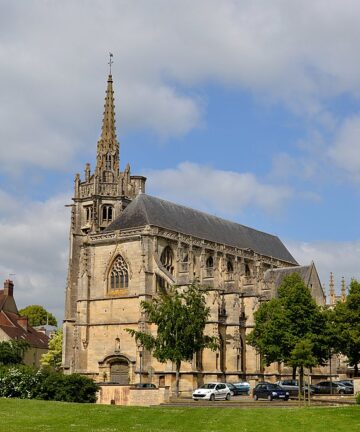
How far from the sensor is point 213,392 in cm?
4488

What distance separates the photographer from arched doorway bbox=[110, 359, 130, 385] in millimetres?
60188

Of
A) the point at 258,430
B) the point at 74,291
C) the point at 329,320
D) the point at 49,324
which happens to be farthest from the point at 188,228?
the point at 49,324

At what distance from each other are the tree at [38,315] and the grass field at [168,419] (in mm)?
87307

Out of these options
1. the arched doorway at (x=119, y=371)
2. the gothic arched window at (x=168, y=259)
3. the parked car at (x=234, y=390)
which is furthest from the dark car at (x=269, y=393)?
the gothic arched window at (x=168, y=259)

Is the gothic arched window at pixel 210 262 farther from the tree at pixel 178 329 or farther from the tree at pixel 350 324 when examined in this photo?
the tree at pixel 178 329

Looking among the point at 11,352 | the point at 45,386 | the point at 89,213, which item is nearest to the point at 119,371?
the point at 11,352

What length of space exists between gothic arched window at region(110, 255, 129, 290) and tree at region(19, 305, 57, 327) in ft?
181

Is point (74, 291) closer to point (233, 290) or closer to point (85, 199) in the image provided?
point (85, 199)

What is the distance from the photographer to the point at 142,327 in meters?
58.4

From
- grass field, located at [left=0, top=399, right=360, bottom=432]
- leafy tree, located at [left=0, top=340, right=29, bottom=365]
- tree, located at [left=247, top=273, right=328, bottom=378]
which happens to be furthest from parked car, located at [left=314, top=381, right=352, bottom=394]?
leafy tree, located at [left=0, top=340, right=29, bottom=365]

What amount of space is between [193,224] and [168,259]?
24.2ft

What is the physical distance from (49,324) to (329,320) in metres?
72.4

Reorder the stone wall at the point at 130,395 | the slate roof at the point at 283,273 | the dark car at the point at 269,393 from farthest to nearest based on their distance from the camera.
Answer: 1. the slate roof at the point at 283,273
2. the dark car at the point at 269,393
3. the stone wall at the point at 130,395

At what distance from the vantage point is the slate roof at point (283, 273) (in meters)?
71.8
